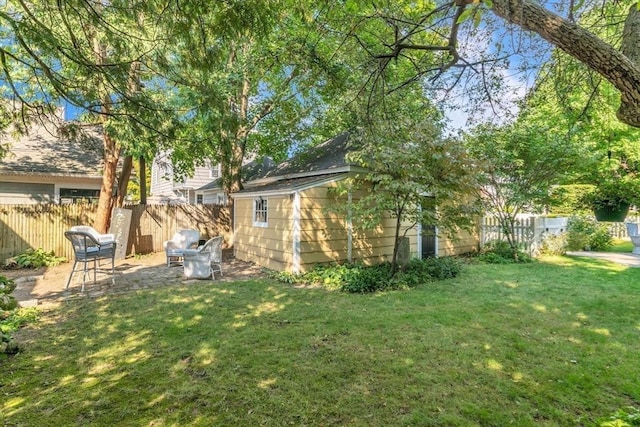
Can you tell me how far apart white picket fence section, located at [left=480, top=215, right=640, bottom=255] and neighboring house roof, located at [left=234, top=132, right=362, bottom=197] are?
522 centimetres

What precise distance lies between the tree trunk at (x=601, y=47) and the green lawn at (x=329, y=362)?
2.20 metres

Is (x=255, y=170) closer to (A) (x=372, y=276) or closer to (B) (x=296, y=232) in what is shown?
(B) (x=296, y=232)

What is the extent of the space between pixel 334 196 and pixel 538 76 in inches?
174

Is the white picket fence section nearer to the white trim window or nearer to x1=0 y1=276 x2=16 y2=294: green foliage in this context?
the white trim window

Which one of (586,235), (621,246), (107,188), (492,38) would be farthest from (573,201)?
(107,188)

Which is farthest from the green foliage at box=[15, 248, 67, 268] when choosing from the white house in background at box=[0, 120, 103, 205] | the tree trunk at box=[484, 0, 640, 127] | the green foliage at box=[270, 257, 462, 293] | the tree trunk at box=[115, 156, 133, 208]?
the tree trunk at box=[484, 0, 640, 127]

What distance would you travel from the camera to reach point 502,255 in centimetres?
961

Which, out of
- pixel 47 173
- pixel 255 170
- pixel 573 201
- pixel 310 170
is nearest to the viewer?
pixel 310 170

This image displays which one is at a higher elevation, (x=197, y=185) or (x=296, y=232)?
(x=197, y=185)

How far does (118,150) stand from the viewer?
377 inches

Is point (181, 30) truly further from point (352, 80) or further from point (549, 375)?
point (549, 375)

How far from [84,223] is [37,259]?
5.11 ft

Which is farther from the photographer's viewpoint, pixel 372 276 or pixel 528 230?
pixel 528 230

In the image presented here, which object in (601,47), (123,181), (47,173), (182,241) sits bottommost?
(182,241)
